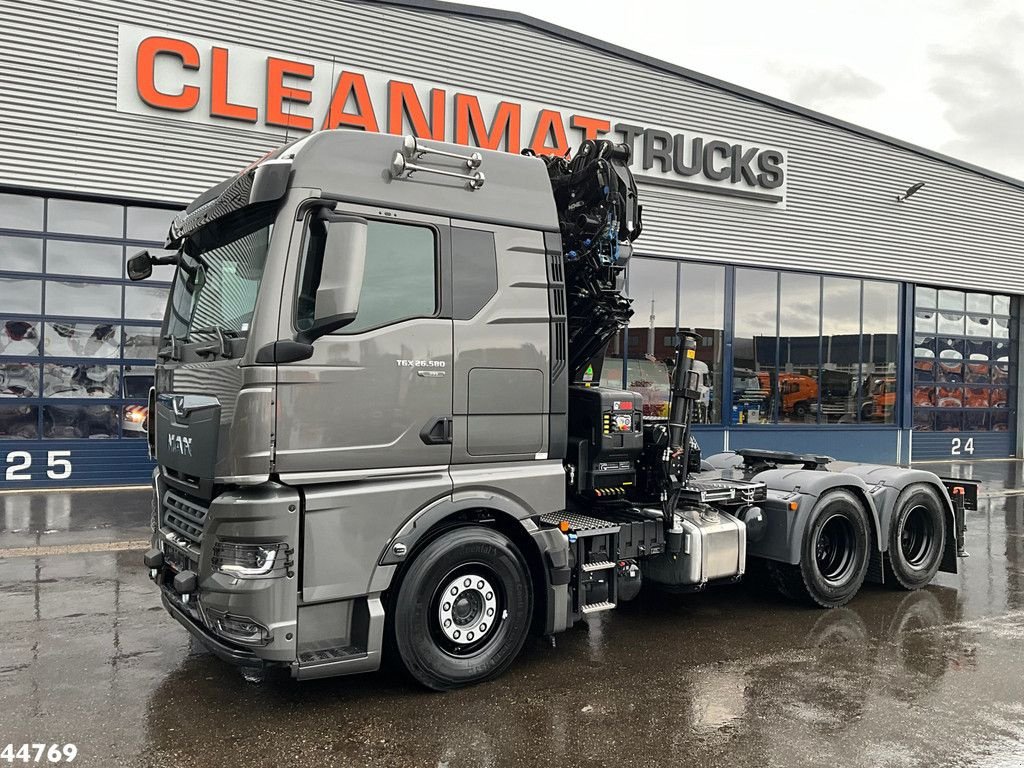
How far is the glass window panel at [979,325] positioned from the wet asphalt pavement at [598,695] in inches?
653

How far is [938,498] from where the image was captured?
7.27m

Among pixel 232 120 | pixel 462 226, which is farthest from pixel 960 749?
pixel 232 120

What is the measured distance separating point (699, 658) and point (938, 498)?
11.2ft

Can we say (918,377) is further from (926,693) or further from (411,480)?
(411,480)

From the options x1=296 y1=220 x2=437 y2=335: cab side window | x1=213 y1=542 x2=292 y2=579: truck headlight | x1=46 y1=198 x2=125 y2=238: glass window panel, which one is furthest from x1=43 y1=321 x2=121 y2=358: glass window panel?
x1=213 y1=542 x2=292 y2=579: truck headlight

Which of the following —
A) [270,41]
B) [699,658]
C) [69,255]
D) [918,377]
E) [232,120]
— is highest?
[270,41]

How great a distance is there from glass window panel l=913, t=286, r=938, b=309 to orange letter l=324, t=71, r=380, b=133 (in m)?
14.2

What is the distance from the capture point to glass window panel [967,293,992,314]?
2106 centimetres

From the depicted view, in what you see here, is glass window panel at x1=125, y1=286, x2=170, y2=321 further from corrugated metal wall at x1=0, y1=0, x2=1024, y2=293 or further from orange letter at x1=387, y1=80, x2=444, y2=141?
orange letter at x1=387, y1=80, x2=444, y2=141

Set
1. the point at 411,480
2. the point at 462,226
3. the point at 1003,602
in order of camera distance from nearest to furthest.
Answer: the point at 411,480, the point at 462,226, the point at 1003,602

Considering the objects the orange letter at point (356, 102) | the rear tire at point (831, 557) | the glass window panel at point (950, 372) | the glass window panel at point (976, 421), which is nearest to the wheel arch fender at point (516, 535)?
the rear tire at point (831, 557)

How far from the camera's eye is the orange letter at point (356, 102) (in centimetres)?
1341

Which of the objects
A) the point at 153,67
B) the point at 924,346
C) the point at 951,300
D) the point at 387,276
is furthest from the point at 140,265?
the point at 951,300

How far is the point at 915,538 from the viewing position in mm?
7379
